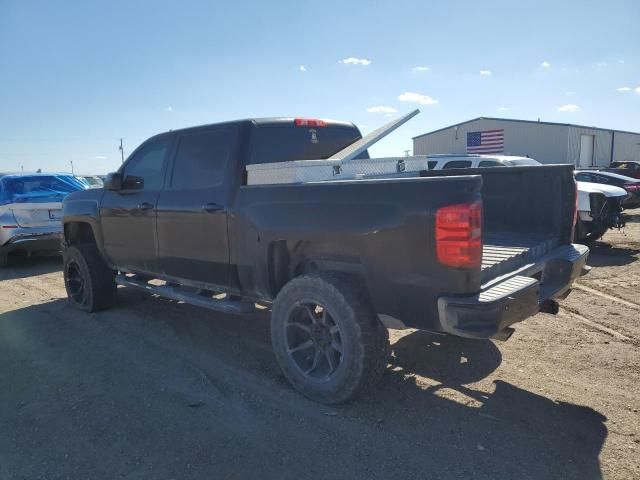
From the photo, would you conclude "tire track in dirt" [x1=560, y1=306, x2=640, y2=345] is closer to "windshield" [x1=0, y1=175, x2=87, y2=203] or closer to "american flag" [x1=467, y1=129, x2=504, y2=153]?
"windshield" [x1=0, y1=175, x2=87, y2=203]

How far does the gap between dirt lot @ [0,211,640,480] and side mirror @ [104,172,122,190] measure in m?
1.52

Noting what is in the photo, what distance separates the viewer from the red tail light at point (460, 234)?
8.83 feet

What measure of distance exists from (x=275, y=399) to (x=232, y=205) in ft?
5.06

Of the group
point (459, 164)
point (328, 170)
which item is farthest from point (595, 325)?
point (459, 164)

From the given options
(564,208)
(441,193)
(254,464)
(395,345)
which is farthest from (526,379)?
(254,464)

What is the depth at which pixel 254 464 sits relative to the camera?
274 centimetres

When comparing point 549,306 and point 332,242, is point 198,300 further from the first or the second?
point 549,306

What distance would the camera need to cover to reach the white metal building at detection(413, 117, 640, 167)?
34.5 metres

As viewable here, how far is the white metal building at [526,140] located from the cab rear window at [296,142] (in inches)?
1308

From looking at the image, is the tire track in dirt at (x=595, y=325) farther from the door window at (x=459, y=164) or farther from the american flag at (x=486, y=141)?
the american flag at (x=486, y=141)

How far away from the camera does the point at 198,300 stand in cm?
431

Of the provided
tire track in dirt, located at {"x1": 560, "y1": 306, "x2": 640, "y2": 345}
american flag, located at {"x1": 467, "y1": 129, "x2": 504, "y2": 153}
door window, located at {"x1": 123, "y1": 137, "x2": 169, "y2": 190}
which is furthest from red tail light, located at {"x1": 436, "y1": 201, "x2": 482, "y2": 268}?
american flag, located at {"x1": 467, "y1": 129, "x2": 504, "y2": 153}

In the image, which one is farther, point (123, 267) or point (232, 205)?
point (123, 267)

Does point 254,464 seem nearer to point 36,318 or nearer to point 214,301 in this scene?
point 214,301
